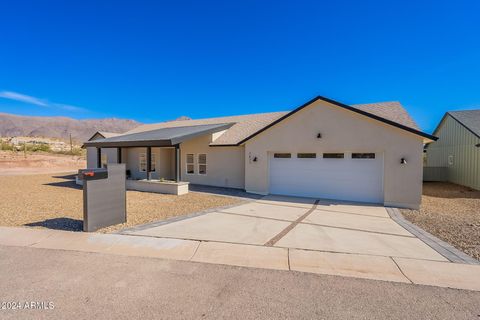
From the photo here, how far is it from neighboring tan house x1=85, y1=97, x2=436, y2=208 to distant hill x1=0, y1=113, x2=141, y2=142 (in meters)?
118

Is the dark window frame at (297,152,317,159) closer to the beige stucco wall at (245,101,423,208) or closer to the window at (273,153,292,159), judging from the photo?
the beige stucco wall at (245,101,423,208)

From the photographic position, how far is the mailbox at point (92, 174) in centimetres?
615

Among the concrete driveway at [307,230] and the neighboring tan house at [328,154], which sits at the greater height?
the neighboring tan house at [328,154]

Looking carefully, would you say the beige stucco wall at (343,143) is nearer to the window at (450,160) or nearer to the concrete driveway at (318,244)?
the concrete driveway at (318,244)

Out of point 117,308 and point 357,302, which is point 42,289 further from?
point 357,302

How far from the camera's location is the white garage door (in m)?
10.9

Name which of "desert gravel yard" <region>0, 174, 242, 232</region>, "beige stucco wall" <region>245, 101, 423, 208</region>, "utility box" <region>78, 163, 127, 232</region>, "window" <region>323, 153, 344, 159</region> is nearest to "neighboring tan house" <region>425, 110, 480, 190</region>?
"beige stucco wall" <region>245, 101, 423, 208</region>

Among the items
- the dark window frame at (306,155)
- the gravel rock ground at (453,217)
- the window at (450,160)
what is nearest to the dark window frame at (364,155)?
the dark window frame at (306,155)

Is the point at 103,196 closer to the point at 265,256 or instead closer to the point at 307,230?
the point at 265,256

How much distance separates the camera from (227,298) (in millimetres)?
3506

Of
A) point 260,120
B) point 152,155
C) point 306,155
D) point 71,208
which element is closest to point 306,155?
point 306,155

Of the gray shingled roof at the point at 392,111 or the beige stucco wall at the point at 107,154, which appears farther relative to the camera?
the beige stucco wall at the point at 107,154

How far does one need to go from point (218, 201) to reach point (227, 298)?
25.3 ft

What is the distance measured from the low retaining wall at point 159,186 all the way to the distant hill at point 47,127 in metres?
114
